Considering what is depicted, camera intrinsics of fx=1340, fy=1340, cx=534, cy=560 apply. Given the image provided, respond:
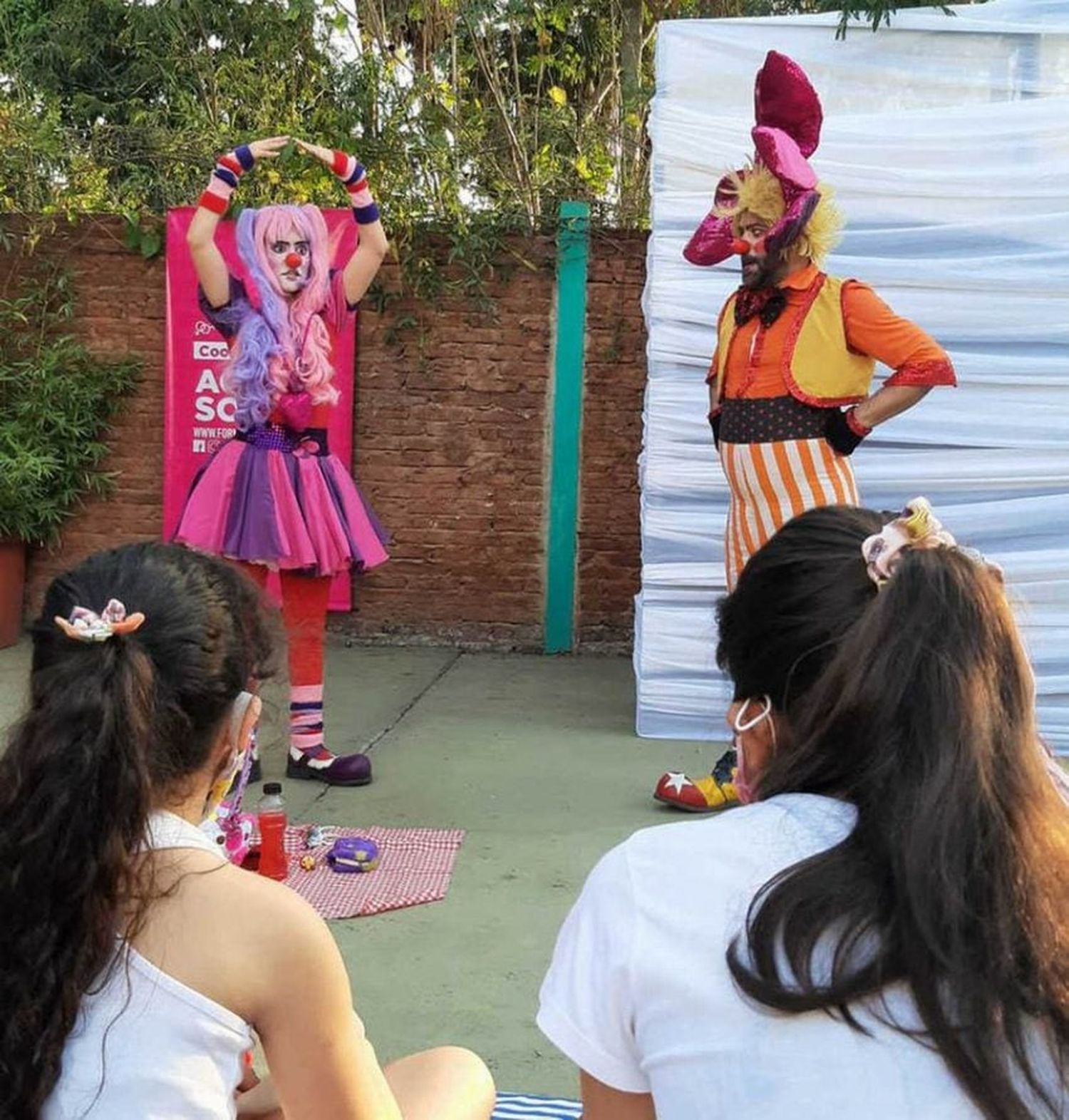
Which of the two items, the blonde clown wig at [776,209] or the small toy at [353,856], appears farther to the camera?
the blonde clown wig at [776,209]

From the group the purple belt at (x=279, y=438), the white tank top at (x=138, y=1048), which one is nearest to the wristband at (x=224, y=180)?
the purple belt at (x=279, y=438)

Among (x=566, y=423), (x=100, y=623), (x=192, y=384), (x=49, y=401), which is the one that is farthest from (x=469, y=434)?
(x=100, y=623)

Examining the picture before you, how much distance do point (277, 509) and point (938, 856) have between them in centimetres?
328

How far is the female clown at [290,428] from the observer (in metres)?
4.14

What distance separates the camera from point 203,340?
20.6ft

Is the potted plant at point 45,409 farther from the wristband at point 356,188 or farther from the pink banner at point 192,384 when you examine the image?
the wristband at point 356,188

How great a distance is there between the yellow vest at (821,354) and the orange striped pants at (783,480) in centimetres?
14

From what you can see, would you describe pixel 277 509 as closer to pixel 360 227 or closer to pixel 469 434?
pixel 360 227

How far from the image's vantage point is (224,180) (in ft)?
13.9

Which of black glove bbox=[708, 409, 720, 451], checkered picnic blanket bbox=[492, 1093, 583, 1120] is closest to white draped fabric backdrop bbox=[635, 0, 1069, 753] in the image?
black glove bbox=[708, 409, 720, 451]

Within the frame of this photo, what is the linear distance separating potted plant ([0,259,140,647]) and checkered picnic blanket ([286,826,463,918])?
316 cm

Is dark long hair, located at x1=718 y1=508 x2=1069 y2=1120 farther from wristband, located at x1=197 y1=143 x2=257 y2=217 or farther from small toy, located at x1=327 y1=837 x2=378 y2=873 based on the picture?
wristband, located at x1=197 y1=143 x2=257 y2=217

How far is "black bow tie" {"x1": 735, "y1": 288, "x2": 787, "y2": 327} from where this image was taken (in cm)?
381

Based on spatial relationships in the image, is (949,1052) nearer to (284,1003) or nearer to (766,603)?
(766,603)
